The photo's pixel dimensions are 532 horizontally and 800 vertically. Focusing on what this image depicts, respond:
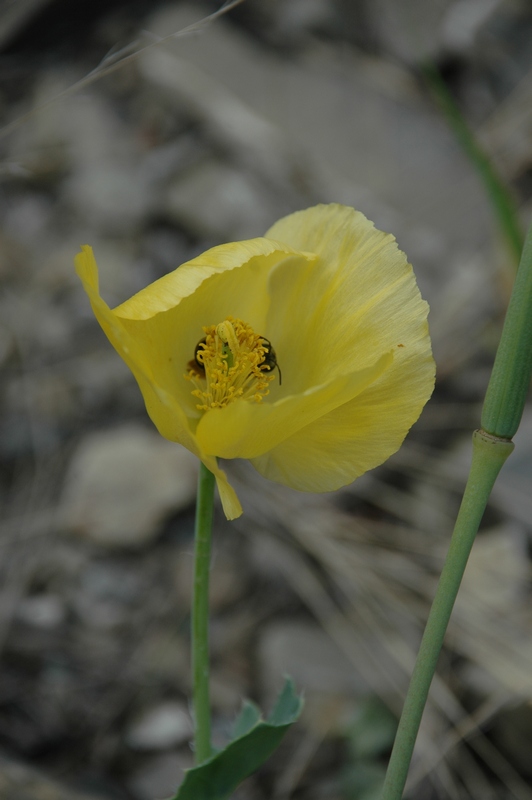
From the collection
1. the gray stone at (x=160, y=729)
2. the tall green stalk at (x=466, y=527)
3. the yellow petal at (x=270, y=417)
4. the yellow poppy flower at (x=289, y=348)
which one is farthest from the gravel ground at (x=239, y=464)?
the tall green stalk at (x=466, y=527)

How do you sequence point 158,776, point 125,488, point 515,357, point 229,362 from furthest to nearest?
point 125,488, point 158,776, point 229,362, point 515,357

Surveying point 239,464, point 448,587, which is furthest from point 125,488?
point 448,587

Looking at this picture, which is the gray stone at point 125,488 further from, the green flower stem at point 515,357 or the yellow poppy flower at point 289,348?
the green flower stem at point 515,357

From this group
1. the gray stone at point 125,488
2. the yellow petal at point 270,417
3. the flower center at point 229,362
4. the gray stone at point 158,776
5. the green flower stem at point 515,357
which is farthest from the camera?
the gray stone at point 125,488

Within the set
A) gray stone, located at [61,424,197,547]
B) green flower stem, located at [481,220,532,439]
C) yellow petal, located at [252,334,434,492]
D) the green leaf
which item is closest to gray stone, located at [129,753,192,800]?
gray stone, located at [61,424,197,547]

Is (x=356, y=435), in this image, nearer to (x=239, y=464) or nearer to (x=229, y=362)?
(x=229, y=362)

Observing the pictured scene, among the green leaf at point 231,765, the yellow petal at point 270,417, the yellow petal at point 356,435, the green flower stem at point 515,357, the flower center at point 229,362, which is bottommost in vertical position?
→ the green leaf at point 231,765
